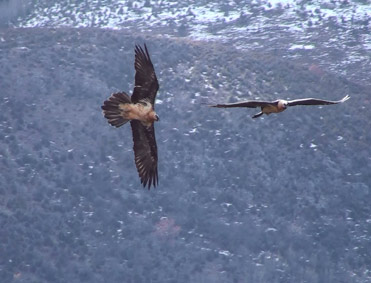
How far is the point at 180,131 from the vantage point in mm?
45219

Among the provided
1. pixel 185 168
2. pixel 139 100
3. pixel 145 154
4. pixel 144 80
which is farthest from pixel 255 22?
pixel 139 100

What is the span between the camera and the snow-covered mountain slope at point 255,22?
55.2 meters

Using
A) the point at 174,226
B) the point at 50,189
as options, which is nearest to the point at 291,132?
the point at 174,226

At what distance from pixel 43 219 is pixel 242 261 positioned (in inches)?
327

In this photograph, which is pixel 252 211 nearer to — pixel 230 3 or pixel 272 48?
pixel 272 48

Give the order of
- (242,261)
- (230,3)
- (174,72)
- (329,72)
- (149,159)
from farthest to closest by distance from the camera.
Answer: (230,3) < (329,72) < (174,72) < (242,261) < (149,159)

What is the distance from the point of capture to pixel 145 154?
648 inches

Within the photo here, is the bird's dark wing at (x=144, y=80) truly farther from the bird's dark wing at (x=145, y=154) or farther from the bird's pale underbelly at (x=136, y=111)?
the bird's dark wing at (x=145, y=154)

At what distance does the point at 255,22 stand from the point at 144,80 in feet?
147

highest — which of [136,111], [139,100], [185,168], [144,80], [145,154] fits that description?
[144,80]

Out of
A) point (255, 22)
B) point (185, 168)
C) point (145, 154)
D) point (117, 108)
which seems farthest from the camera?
point (255, 22)

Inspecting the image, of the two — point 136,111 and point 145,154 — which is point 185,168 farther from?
point 136,111

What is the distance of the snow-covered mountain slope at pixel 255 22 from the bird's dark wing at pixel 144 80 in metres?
38.2

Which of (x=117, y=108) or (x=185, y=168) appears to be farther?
(x=185, y=168)
